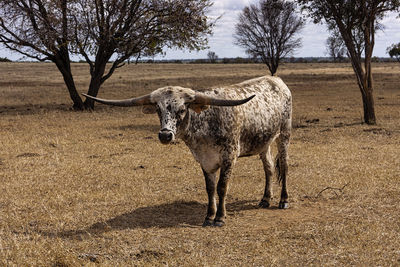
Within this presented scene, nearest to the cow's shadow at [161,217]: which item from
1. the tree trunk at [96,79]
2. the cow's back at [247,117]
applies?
the cow's back at [247,117]

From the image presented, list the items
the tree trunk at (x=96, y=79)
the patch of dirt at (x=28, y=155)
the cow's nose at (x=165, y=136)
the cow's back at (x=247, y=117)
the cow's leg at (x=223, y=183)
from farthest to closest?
the tree trunk at (x=96, y=79) < the patch of dirt at (x=28, y=155) < the cow's leg at (x=223, y=183) < the cow's back at (x=247, y=117) < the cow's nose at (x=165, y=136)

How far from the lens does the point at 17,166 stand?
32.1 feet

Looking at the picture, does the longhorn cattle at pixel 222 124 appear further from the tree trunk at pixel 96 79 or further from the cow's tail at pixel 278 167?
the tree trunk at pixel 96 79

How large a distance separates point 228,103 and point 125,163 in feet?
16.6

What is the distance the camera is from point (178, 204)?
288 inches

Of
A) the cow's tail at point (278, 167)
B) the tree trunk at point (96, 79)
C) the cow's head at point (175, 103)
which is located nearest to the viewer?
the cow's head at point (175, 103)

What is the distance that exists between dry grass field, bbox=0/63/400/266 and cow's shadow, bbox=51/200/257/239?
0.02 m

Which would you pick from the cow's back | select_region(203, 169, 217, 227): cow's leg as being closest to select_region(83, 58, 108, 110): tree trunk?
the cow's back

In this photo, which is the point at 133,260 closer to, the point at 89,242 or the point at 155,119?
the point at 89,242

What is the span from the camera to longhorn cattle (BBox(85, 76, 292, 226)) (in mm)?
5664

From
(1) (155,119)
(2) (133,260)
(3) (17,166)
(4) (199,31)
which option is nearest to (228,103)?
(2) (133,260)

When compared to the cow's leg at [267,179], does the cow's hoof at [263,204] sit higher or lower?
A: lower

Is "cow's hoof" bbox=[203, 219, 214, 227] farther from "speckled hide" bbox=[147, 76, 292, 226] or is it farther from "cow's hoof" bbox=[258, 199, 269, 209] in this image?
"cow's hoof" bbox=[258, 199, 269, 209]

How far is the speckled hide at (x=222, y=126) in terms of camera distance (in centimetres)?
568
